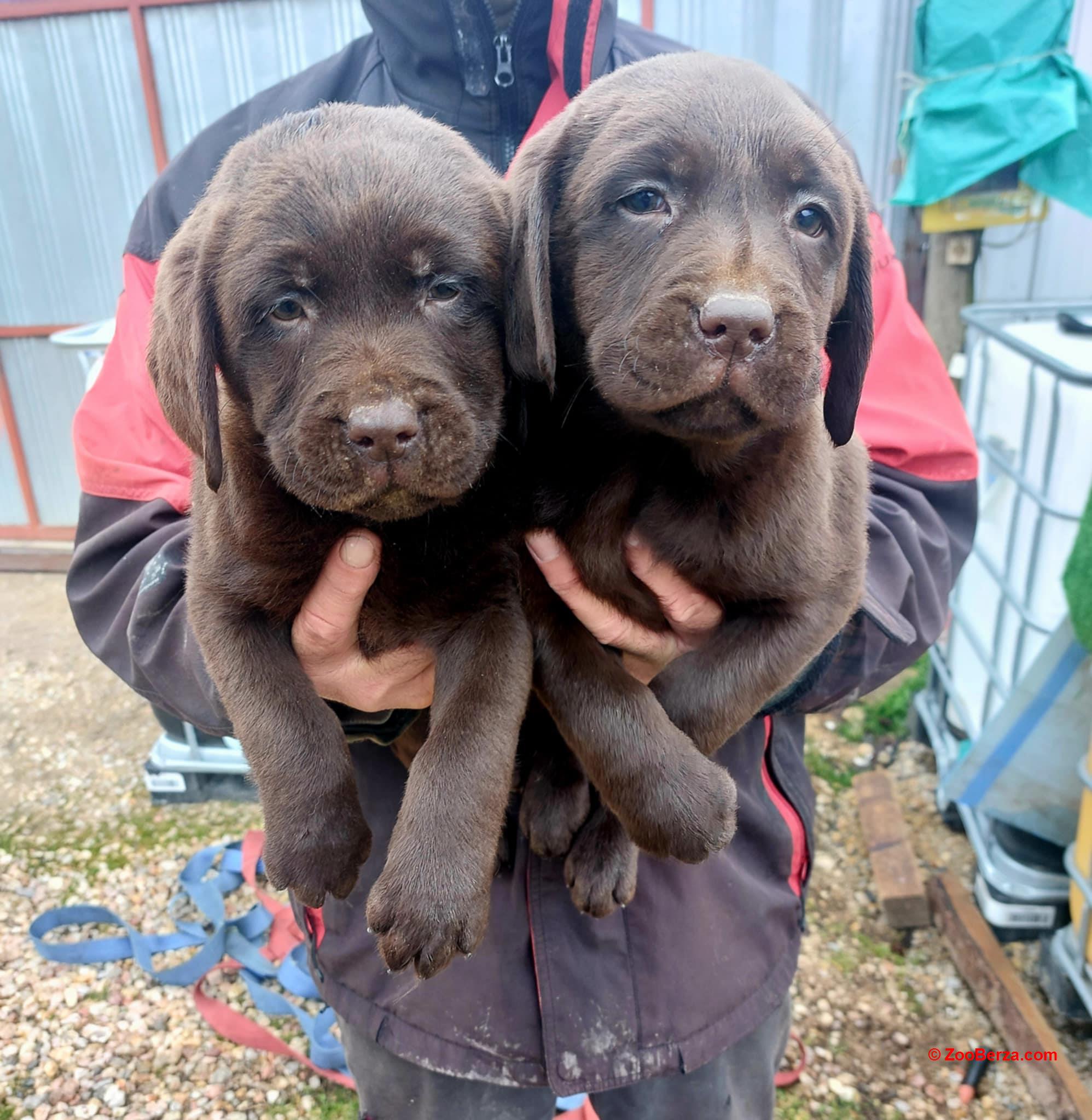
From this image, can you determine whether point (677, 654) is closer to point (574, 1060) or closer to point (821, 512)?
point (821, 512)

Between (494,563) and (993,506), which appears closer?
(494,563)

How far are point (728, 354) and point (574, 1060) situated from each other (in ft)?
4.17

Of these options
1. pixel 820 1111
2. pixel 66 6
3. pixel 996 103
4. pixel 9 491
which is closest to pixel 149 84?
pixel 66 6

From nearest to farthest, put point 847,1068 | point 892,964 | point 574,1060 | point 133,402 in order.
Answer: point 574,1060
point 133,402
point 847,1068
point 892,964

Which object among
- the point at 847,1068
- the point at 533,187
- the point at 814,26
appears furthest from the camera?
the point at 814,26

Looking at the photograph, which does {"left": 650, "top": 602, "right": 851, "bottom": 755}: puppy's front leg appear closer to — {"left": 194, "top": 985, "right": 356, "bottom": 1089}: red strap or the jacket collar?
the jacket collar

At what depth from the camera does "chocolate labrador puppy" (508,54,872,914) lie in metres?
1.33

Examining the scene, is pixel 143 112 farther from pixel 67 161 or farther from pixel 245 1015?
pixel 245 1015

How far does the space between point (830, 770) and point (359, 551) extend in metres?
3.28

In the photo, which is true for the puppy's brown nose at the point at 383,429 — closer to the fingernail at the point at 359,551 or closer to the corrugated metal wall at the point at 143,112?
the fingernail at the point at 359,551

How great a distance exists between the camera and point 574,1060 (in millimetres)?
1780

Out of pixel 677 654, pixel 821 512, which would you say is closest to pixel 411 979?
pixel 677 654

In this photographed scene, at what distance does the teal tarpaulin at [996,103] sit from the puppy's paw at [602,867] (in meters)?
3.59

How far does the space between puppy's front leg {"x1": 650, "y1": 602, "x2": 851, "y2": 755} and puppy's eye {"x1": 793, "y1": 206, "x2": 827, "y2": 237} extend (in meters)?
0.58
